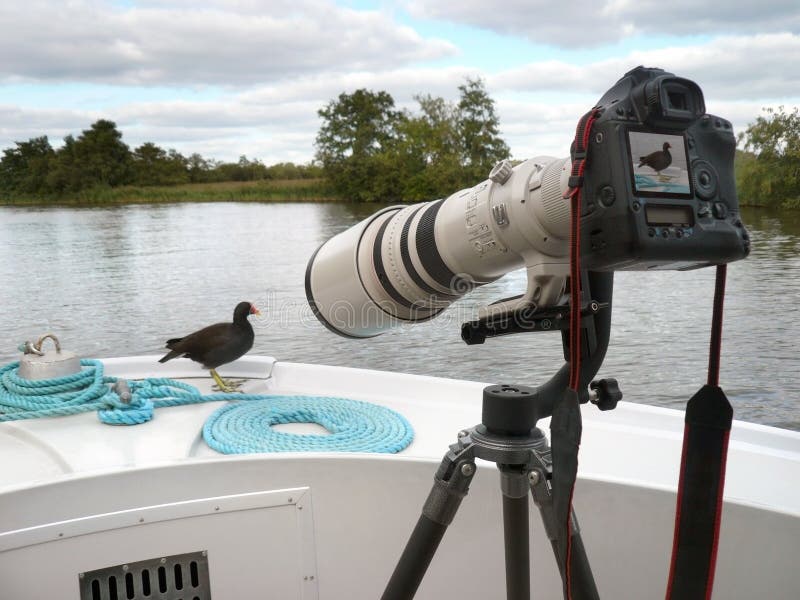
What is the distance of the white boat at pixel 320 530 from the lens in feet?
4.01

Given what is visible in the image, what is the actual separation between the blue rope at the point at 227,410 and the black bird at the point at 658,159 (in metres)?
0.98

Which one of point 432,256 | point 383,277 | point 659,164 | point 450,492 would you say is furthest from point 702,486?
point 383,277

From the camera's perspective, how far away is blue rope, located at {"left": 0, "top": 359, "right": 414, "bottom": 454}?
171 cm

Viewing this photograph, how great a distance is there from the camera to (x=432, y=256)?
1332 millimetres

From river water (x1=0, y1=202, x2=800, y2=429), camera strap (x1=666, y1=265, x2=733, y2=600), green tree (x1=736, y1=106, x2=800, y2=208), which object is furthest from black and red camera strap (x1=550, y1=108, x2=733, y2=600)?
green tree (x1=736, y1=106, x2=800, y2=208)

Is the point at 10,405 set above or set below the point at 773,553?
above

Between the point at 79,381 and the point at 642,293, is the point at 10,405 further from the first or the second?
the point at 642,293

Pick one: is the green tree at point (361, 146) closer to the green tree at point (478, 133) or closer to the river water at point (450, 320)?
the green tree at point (478, 133)

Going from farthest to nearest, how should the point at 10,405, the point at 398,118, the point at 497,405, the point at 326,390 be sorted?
the point at 398,118 < the point at 326,390 < the point at 10,405 < the point at 497,405

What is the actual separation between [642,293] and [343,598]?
4743 mm

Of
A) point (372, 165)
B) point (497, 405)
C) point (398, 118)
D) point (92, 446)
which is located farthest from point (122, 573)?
point (398, 118)

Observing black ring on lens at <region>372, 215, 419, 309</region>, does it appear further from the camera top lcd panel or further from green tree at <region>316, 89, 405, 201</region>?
green tree at <region>316, 89, 405, 201</region>

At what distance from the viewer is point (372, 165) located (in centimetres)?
2880

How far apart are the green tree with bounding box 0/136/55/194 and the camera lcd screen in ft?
116
